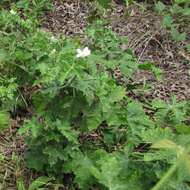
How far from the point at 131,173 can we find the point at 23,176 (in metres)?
0.62

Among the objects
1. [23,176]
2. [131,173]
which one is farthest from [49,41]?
[131,173]

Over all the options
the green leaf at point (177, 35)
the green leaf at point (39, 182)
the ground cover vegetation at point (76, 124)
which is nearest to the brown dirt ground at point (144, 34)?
the green leaf at point (177, 35)

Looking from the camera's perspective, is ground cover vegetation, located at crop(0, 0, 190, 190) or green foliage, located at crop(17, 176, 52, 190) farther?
green foliage, located at crop(17, 176, 52, 190)

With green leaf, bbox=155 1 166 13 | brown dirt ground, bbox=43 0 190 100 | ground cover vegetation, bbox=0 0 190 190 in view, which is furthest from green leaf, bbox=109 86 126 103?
green leaf, bbox=155 1 166 13

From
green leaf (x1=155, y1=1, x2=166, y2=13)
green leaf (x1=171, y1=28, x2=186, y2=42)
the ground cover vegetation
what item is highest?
green leaf (x1=155, y1=1, x2=166, y2=13)

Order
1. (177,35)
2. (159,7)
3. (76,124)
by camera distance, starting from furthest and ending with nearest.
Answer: (159,7) → (177,35) → (76,124)

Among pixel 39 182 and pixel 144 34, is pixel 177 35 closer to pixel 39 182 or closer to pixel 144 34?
pixel 144 34

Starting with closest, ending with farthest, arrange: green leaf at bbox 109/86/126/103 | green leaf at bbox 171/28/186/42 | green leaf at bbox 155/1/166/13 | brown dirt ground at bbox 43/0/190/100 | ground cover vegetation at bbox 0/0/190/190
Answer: ground cover vegetation at bbox 0/0/190/190 < green leaf at bbox 109/86/126/103 < brown dirt ground at bbox 43/0/190/100 < green leaf at bbox 171/28/186/42 < green leaf at bbox 155/1/166/13

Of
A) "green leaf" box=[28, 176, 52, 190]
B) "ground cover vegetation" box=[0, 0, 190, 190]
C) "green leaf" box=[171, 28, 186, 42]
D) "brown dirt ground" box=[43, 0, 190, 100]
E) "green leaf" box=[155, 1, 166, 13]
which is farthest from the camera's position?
"green leaf" box=[155, 1, 166, 13]

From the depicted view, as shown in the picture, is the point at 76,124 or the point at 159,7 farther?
the point at 159,7

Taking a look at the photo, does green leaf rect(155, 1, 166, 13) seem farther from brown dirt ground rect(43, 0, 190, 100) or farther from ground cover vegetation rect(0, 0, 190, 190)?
ground cover vegetation rect(0, 0, 190, 190)

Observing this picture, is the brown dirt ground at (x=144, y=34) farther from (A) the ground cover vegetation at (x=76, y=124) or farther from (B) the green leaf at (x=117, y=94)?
(B) the green leaf at (x=117, y=94)

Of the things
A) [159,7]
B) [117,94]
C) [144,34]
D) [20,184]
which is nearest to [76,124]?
[117,94]

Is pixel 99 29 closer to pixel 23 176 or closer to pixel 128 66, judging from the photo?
pixel 128 66
